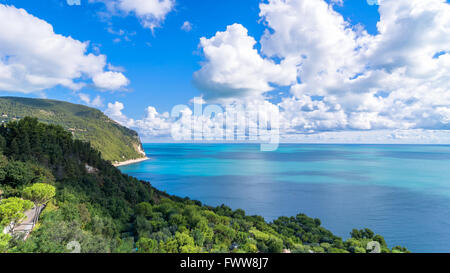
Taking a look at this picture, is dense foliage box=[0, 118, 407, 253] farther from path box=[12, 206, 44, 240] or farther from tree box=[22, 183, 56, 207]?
path box=[12, 206, 44, 240]

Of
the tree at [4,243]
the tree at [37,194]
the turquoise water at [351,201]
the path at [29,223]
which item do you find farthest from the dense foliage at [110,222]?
the turquoise water at [351,201]

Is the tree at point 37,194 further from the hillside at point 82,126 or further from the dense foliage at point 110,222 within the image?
the hillside at point 82,126

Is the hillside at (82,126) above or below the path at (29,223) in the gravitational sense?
above

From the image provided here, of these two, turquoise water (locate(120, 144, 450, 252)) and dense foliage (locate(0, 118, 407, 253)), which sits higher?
dense foliage (locate(0, 118, 407, 253))

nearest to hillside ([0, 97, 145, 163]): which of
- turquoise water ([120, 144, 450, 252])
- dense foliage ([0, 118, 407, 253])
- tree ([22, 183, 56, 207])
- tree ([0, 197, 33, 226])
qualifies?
turquoise water ([120, 144, 450, 252])

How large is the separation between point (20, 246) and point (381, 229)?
4957 centimetres

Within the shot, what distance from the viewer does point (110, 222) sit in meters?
20.5

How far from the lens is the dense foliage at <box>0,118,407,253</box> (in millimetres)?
14781

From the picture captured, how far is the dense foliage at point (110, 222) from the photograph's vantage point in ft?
48.5

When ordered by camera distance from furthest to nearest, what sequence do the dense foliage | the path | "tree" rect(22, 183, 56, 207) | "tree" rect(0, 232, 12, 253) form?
"tree" rect(22, 183, 56, 207), the path, the dense foliage, "tree" rect(0, 232, 12, 253)

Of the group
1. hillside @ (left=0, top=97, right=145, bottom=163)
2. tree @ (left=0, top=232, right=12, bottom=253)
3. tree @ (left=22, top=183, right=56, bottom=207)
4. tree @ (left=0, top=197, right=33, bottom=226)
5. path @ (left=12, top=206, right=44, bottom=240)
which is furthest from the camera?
hillside @ (left=0, top=97, right=145, bottom=163)

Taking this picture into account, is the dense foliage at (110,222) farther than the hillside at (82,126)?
No

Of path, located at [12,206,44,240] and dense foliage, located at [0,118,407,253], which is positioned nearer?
dense foliage, located at [0,118,407,253]
